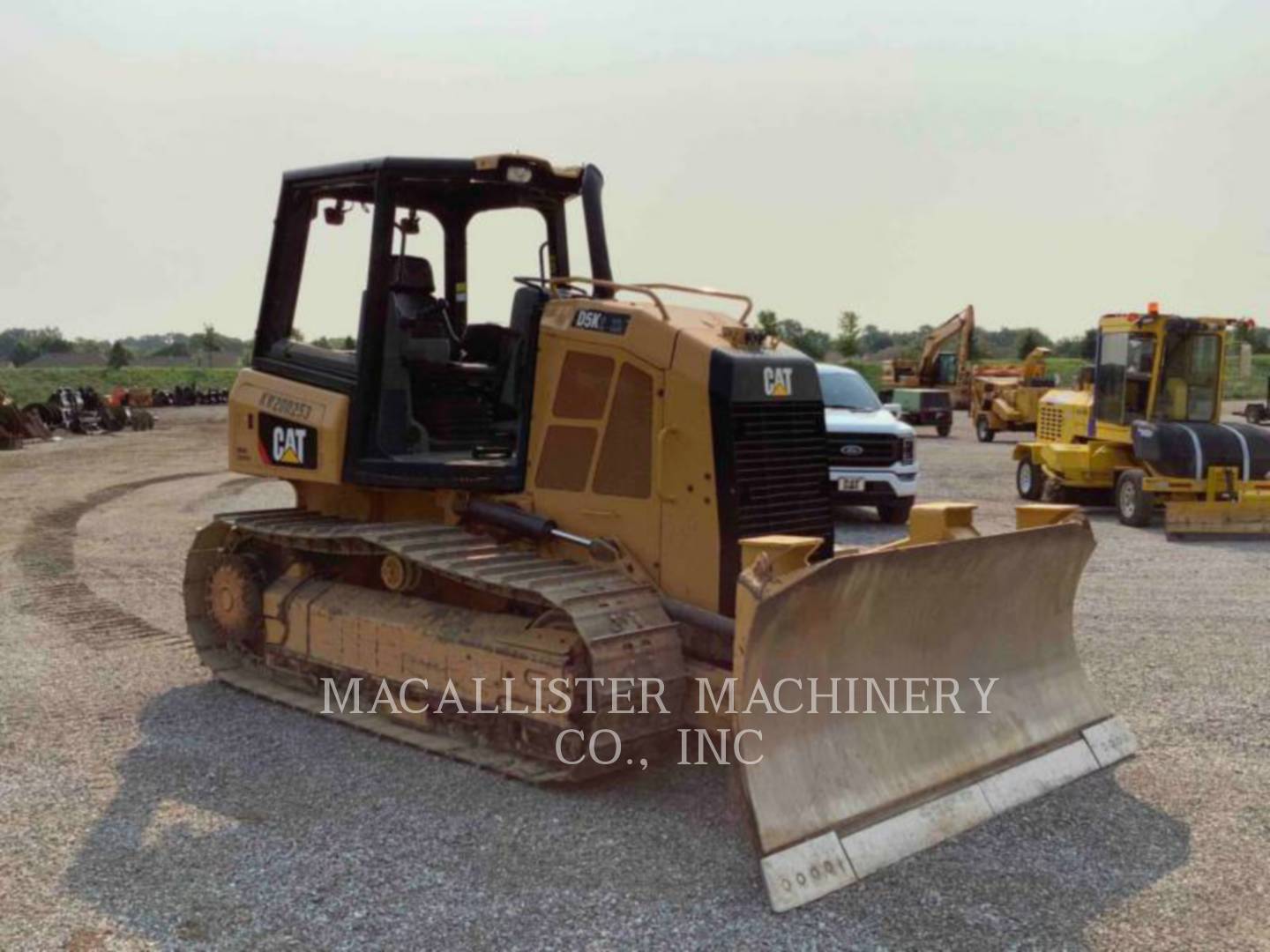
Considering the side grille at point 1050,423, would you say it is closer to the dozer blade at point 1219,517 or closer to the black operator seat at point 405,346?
the dozer blade at point 1219,517

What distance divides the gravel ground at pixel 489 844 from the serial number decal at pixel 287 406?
1595 mm

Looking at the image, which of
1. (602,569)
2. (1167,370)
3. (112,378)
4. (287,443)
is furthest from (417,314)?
(112,378)

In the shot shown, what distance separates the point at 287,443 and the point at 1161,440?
1132 centimetres

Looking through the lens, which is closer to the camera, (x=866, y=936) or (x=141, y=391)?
(x=866, y=936)

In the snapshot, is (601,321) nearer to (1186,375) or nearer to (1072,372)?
(1186,375)

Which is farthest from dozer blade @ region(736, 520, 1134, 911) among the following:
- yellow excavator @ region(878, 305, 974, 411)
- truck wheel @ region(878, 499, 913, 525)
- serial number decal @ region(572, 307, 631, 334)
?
yellow excavator @ region(878, 305, 974, 411)

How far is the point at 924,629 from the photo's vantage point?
5215mm

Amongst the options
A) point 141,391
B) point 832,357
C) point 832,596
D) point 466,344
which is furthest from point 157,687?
point 832,357

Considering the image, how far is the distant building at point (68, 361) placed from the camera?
317ft

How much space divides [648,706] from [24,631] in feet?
17.1

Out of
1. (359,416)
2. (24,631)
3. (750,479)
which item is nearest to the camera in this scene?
(750,479)

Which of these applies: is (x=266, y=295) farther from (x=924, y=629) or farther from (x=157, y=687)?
(x=924, y=629)

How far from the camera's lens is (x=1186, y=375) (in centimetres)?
1533

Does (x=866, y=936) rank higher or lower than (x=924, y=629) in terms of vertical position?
lower
